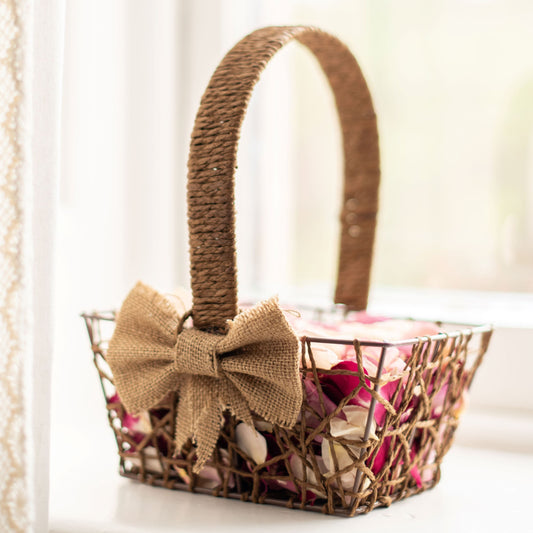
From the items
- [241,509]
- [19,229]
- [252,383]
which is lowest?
[241,509]

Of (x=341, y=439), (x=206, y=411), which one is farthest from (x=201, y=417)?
(x=341, y=439)

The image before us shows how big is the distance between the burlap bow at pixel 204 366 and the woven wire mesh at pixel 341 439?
2cm

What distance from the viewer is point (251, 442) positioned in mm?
565

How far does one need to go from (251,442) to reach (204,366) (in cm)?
9

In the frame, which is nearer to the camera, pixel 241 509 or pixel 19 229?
pixel 19 229

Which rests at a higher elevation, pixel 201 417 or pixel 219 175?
pixel 219 175

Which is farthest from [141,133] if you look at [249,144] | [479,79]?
[479,79]

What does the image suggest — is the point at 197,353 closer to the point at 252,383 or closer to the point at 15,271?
the point at 252,383

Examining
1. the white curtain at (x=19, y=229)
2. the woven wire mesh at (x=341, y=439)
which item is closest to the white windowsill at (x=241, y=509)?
the woven wire mesh at (x=341, y=439)

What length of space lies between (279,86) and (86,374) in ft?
2.05

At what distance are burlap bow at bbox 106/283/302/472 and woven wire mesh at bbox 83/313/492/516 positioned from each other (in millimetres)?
23

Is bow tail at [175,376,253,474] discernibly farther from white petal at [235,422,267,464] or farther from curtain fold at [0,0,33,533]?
curtain fold at [0,0,33,533]

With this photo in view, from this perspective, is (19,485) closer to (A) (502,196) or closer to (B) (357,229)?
(B) (357,229)

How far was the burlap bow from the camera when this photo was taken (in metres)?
0.52
